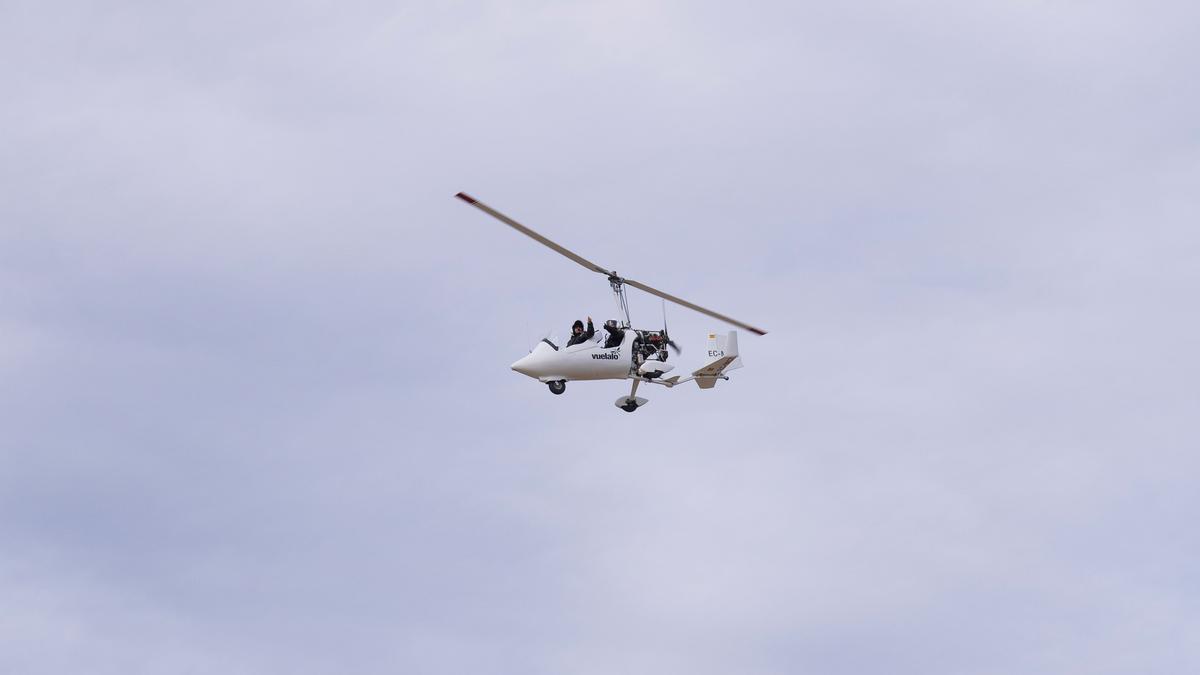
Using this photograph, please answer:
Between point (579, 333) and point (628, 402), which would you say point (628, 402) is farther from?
point (579, 333)

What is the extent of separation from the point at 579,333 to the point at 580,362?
143 centimetres

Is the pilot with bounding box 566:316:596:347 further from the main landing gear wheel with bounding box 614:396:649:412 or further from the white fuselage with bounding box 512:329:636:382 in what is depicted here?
the main landing gear wheel with bounding box 614:396:649:412

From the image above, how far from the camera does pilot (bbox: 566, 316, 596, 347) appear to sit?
74312 mm

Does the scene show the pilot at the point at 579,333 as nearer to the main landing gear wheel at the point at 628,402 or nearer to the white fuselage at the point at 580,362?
the white fuselage at the point at 580,362

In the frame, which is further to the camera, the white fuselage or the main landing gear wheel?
the main landing gear wheel

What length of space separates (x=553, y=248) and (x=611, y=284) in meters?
6.56

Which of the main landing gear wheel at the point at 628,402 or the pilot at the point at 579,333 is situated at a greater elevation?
the pilot at the point at 579,333

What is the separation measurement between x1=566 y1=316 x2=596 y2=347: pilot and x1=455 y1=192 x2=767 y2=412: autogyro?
1.8 inches

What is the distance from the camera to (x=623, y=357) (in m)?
74.8

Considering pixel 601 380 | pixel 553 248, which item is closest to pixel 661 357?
pixel 601 380

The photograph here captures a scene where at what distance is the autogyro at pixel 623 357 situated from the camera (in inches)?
2896

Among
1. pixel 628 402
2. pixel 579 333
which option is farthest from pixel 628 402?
pixel 579 333

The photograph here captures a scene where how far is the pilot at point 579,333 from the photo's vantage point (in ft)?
244

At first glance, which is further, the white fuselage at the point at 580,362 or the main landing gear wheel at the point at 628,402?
the main landing gear wheel at the point at 628,402
